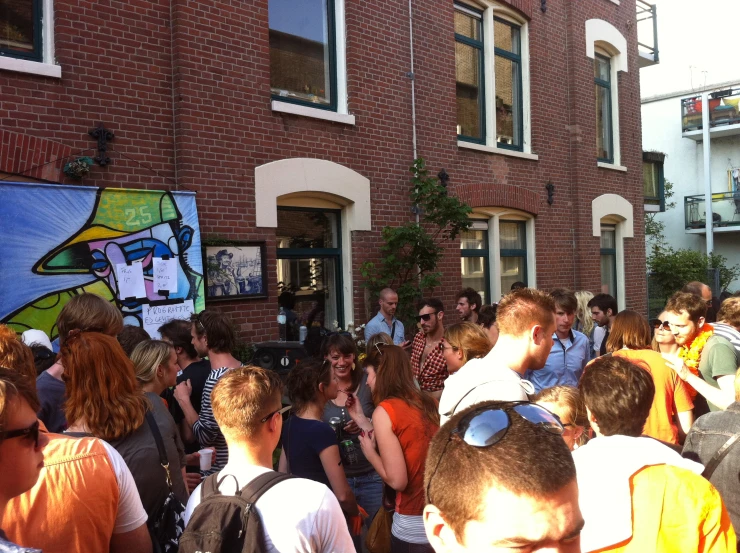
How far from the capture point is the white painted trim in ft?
42.9

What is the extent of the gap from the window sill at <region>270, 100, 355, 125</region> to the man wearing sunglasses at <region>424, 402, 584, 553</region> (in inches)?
258

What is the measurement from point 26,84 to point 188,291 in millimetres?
2292

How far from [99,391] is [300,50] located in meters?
6.13

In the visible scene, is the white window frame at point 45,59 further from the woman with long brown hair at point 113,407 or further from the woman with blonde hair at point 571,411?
the woman with blonde hair at point 571,411

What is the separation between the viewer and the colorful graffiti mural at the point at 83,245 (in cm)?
562

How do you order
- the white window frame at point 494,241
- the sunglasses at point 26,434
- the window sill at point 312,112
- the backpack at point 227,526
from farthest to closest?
the white window frame at point 494,241 → the window sill at point 312,112 → the backpack at point 227,526 → the sunglasses at point 26,434

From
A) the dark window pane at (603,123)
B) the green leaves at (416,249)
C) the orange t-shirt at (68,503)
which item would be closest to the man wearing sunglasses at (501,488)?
the orange t-shirt at (68,503)

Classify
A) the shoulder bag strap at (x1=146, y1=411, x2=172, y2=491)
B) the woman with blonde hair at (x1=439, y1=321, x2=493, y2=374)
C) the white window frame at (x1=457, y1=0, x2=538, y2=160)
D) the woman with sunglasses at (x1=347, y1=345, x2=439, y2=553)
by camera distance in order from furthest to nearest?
the white window frame at (x1=457, y1=0, x2=538, y2=160) < the woman with blonde hair at (x1=439, y1=321, x2=493, y2=374) < the woman with sunglasses at (x1=347, y1=345, x2=439, y2=553) < the shoulder bag strap at (x1=146, y1=411, x2=172, y2=491)

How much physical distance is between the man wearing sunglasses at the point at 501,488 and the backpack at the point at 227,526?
0.92m

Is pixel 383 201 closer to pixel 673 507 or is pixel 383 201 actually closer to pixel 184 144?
Answer: pixel 184 144

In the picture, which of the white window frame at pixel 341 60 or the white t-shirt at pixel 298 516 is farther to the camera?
the white window frame at pixel 341 60

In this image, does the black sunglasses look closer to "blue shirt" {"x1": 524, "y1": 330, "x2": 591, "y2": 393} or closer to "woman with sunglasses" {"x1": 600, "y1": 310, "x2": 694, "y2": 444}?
"woman with sunglasses" {"x1": 600, "y1": 310, "x2": 694, "y2": 444}

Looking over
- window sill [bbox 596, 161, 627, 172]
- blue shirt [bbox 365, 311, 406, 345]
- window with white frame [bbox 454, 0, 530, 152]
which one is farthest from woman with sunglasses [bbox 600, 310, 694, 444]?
window sill [bbox 596, 161, 627, 172]

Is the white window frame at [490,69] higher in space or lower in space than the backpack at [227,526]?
higher
